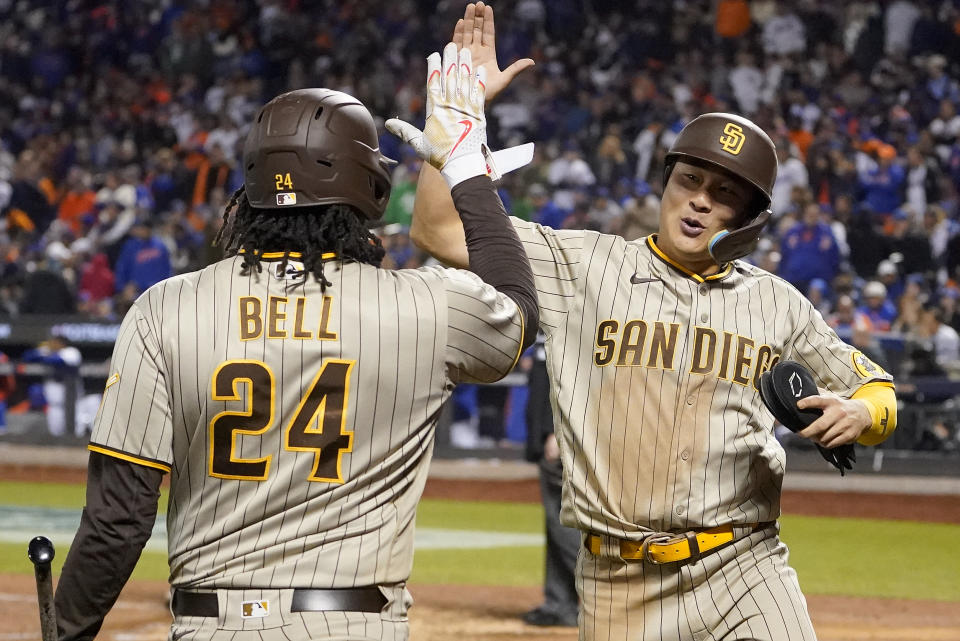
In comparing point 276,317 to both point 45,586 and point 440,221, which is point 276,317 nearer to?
point 45,586

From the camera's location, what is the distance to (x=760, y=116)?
729 inches

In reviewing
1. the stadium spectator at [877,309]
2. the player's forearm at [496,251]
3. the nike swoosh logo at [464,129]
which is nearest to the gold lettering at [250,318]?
the player's forearm at [496,251]

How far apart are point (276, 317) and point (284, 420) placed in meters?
0.21

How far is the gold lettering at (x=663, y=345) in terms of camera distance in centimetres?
371

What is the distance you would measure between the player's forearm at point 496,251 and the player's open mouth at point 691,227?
1013mm

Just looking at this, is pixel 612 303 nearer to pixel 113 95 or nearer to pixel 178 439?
pixel 178 439

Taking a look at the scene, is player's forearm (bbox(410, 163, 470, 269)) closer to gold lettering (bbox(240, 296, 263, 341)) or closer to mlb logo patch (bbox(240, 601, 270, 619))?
gold lettering (bbox(240, 296, 263, 341))

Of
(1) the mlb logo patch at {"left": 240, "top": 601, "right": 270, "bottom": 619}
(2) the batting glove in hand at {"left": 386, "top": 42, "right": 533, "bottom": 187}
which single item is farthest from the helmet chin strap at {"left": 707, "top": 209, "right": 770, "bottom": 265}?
(1) the mlb logo patch at {"left": 240, "top": 601, "right": 270, "bottom": 619}

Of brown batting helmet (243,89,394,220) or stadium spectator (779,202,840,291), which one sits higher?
stadium spectator (779,202,840,291)

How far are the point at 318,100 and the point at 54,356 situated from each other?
42.8 ft

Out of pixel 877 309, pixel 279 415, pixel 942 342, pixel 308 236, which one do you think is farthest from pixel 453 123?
pixel 877 309

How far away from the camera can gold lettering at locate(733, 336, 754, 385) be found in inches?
146

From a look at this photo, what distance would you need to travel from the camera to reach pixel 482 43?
3.63 metres

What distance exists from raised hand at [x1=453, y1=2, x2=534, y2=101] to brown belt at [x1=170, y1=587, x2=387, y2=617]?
58.0 inches
